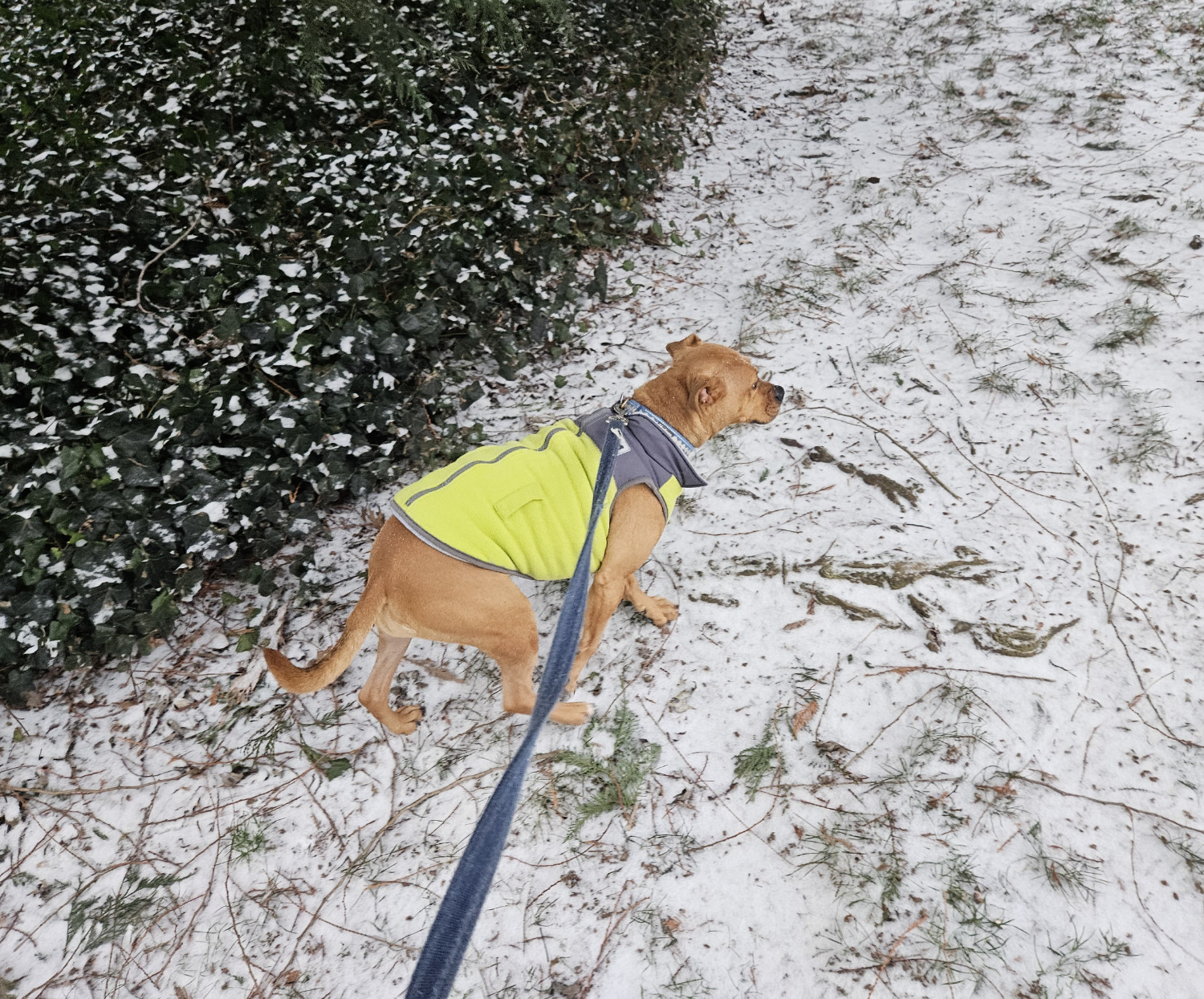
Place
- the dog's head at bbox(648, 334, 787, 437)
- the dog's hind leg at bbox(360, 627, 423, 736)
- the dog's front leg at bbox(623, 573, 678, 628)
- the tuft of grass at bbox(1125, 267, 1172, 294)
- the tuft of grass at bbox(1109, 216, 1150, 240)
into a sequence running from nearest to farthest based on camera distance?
the dog's hind leg at bbox(360, 627, 423, 736), the dog's head at bbox(648, 334, 787, 437), the dog's front leg at bbox(623, 573, 678, 628), the tuft of grass at bbox(1125, 267, 1172, 294), the tuft of grass at bbox(1109, 216, 1150, 240)

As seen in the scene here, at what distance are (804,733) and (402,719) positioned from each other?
67.0 inches

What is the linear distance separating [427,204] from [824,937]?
4.56m

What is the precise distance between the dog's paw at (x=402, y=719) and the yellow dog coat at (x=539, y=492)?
864mm

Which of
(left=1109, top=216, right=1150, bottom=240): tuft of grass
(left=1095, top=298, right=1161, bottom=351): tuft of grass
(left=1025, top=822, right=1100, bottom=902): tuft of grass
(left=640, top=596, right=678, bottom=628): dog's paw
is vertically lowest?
(left=1025, top=822, right=1100, bottom=902): tuft of grass

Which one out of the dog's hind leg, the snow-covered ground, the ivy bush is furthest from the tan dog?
the ivy bush

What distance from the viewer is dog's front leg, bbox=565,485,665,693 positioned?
2.59 meters

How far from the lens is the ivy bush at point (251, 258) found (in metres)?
3.04

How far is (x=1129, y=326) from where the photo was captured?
3750 millimetres

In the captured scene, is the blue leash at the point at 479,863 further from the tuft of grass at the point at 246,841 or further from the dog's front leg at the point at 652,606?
the tuft of grass at the point at 246,841

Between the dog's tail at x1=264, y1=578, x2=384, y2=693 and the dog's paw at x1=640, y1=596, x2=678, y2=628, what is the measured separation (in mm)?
1238

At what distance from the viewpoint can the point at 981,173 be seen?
5125 millimetres

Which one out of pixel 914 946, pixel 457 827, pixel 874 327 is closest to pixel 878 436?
pixel 874 327

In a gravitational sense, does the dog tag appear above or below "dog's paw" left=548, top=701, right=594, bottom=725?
above

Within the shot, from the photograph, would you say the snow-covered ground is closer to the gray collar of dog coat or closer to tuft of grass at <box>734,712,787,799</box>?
tuft of grass at <box>734,712,787,799</box>
